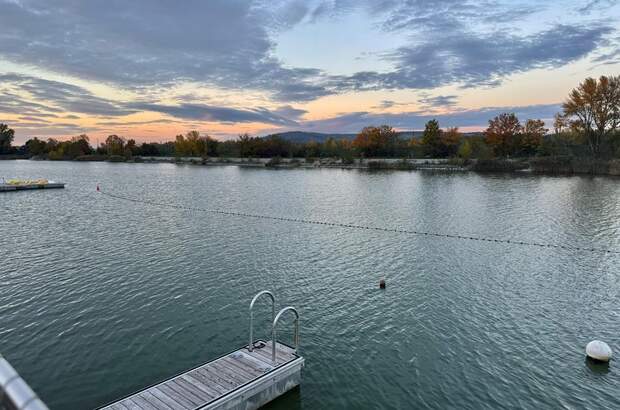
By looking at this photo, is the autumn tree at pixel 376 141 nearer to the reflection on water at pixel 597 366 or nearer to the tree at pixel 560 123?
the tree at pixel 560 123

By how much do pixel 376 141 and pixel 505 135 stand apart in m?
39.4

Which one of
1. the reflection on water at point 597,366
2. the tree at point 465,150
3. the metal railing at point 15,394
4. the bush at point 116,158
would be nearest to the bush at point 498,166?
the tree at point 465,150

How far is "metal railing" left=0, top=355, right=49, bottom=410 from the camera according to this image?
2.53 meters

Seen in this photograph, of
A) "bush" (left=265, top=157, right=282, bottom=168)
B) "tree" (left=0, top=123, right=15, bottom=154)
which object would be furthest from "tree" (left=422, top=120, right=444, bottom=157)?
"tree" (left=0, top=123, right=15, bottom=154)

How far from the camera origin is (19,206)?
43.8m

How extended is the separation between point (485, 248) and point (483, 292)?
8.77m

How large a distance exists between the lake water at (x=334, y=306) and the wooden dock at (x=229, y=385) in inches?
29.0

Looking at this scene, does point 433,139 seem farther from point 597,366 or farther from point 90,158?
point 90,158

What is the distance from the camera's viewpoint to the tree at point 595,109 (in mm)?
92062

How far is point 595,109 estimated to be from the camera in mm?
94438

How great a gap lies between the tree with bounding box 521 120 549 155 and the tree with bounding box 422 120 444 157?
74.3 feet

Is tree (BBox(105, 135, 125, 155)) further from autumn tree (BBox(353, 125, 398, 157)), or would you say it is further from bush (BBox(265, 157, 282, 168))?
autumn tree (BBox(353, 125, 398, 157))

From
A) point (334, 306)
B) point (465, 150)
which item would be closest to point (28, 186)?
point (334, 306)

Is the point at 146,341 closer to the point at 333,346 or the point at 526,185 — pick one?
the point at 333,346
